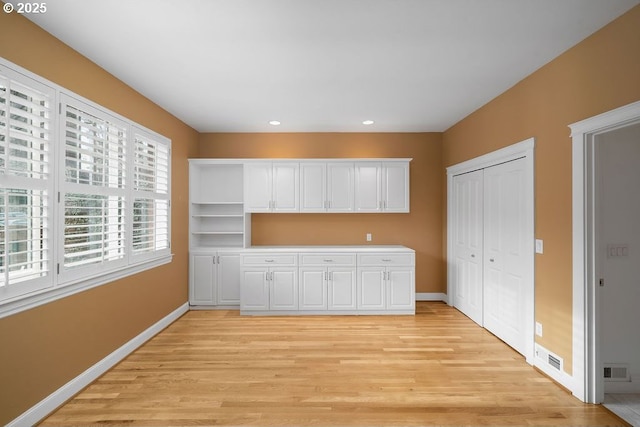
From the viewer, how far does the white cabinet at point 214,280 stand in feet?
15.4

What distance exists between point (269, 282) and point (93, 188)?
246cm

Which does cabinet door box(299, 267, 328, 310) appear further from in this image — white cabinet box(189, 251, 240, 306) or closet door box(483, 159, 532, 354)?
closet door box(483, 159, 532, 354)

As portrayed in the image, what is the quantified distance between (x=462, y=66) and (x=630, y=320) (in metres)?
2.49

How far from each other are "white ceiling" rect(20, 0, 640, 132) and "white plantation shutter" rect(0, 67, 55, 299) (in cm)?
57

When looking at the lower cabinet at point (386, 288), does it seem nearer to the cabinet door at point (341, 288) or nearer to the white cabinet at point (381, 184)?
the cabinet door at point (341, 288)

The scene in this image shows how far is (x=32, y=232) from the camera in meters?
2.19

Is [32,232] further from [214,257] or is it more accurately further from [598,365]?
[598,365]

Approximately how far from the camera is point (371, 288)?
14.8 feet

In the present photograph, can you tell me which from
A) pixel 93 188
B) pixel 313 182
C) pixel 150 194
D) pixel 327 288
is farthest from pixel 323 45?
pixel 327 288

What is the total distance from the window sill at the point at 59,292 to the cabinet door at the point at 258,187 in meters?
1.70

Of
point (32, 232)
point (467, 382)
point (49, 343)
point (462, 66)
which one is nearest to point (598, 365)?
point (467, 382)

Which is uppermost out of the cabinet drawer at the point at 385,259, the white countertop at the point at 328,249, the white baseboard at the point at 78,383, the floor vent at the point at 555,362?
the white countertop at the point at 328,249

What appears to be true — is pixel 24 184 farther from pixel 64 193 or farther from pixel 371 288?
pixel 371 288
